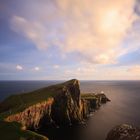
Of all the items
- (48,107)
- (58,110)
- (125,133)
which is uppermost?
(125,133)

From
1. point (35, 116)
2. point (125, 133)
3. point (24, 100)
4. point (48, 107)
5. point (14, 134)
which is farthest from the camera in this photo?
point (24, 100)

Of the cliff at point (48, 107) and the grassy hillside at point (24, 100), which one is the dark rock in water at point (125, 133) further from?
the grassy hillside at point (24, 100)

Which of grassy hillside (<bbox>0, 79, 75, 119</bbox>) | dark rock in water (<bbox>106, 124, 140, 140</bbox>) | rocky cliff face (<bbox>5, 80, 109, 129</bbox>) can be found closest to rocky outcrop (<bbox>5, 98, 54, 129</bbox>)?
rocky cliff face (<bbox>5, 80, 109, 129</bbox>)

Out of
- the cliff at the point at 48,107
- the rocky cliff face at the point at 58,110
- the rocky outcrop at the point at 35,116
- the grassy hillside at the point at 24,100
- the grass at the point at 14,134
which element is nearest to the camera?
the grass at the point at 14,134

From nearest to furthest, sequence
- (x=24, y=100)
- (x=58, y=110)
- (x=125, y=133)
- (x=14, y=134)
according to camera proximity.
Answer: (x=125, y=133) → (x=14, y=134) → (x=24, y=100) → (x=58, y=110)

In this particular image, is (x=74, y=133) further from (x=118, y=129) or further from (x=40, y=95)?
(x=118, y=129)

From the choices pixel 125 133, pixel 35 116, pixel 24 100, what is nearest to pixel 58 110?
pixel 35 116

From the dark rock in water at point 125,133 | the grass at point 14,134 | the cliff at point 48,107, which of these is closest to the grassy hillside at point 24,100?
the cliff at point 48,107

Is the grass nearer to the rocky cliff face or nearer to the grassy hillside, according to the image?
the rocky cliff face

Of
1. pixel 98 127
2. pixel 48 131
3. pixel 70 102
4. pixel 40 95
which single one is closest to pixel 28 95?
pixel 40 95

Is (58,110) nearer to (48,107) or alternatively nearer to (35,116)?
(48,107)
